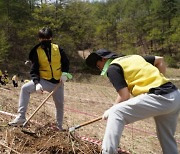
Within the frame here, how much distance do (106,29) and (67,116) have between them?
3775 cm

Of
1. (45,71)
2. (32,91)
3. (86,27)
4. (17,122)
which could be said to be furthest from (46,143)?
(86,27)

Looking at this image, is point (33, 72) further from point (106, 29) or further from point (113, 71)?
point (106, 29)

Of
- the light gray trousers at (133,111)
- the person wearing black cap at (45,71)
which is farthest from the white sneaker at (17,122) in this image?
the light gray trousers at (133,111)

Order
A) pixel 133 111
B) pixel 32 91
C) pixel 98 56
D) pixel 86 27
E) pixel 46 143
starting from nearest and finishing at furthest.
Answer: pixel 133 111
pixel 98 56
pixel 46 143
pixel 32 91
pixel 86 27

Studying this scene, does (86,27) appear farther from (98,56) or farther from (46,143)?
(98,56)

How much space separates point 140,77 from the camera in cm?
352

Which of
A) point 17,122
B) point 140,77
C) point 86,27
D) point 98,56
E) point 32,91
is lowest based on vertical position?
point 86,27

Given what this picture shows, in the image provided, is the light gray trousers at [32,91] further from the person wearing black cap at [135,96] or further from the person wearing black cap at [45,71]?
the person wearing black cap at [135,96]

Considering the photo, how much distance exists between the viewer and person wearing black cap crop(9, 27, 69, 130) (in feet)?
17.1

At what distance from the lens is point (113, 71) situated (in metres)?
3.50

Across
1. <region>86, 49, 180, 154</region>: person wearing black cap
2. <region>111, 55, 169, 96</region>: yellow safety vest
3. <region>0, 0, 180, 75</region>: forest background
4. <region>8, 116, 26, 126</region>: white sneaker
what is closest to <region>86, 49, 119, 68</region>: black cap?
<region>86, 49, 180, 154</region>: person wearing black cap

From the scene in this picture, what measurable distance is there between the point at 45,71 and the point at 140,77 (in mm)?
2177

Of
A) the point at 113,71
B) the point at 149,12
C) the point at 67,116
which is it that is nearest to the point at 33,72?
the point at 113,71

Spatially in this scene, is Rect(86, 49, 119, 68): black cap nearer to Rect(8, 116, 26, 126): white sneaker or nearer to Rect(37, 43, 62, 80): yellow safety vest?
Rect(37, 43, 62, 80): yellow safety vest
